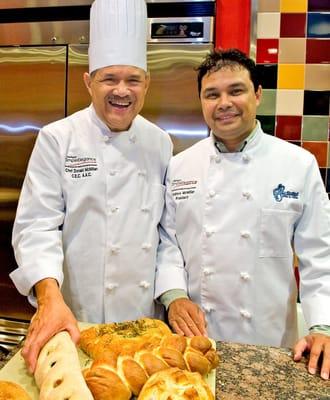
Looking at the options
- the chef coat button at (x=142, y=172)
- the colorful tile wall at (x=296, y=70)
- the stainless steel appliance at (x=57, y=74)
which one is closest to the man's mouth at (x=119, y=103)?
the chef coat button at (x=142, y=172)

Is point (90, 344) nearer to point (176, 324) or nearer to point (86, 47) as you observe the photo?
point (176, 324)

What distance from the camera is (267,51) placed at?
206cm

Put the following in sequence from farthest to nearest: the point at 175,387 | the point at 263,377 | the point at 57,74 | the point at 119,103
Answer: the point at 57,74, the point at 119,103, the point at 263,377, the point at 175,387

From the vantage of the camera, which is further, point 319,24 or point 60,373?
point 319,24

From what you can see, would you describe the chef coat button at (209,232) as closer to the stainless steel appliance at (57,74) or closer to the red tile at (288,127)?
the stainless steel appliance at (57,74)

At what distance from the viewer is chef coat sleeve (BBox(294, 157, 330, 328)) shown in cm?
130

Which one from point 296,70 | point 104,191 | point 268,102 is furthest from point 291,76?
point 104,191

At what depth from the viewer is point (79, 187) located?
1.35m

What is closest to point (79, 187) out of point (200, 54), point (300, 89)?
point (200, 54)

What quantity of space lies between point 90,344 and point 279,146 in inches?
32.7

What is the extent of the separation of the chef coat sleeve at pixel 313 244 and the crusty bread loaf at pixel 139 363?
47cm

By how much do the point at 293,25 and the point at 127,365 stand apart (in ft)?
5.64

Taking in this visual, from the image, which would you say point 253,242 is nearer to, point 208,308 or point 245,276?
point 245,276

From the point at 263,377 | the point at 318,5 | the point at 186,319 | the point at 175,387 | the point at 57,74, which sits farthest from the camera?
the point at 57,74
